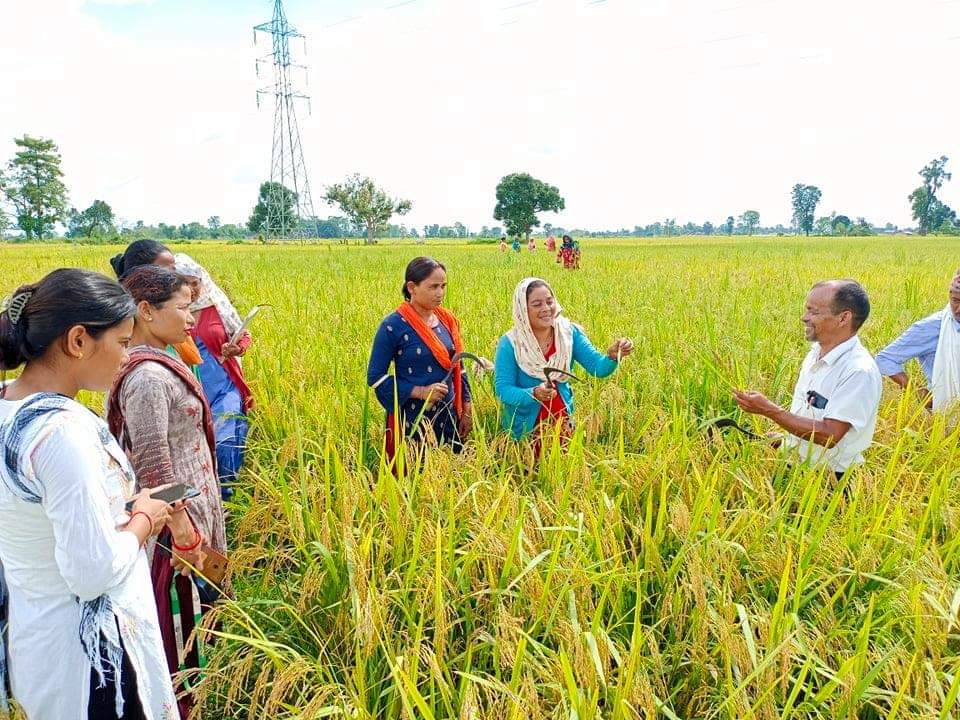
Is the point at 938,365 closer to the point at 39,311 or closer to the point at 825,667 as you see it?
the point at 825,667

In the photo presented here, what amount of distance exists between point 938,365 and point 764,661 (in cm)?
268

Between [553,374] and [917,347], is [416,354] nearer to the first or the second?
[553,374]

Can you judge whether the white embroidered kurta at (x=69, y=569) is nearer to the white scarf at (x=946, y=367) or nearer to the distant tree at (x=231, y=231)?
the white scarf at (x=946, y=367)

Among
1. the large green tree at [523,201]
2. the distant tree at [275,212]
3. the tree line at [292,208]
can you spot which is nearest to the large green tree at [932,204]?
the tree line at [292,208]

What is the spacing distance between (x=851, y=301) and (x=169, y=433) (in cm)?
263

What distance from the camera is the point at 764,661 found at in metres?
1.38

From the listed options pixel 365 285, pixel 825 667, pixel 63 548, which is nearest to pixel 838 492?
pixel 825 667

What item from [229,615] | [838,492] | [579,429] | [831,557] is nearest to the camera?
[229,615]

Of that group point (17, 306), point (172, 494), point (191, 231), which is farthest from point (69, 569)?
point (191, 231)

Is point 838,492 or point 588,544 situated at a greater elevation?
point 838,492

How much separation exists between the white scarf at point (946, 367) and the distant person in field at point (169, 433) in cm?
361

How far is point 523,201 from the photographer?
231ft

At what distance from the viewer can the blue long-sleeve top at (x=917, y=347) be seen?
3289 mm

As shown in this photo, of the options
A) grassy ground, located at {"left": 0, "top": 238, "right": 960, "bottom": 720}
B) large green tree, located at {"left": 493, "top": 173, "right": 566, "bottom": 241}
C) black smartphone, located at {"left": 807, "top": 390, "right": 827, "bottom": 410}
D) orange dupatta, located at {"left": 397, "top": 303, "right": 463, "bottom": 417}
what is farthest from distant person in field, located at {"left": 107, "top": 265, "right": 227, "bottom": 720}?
large green tree, located at {"left": 493, "top": 173, "right": 566, "bottom": 241}
